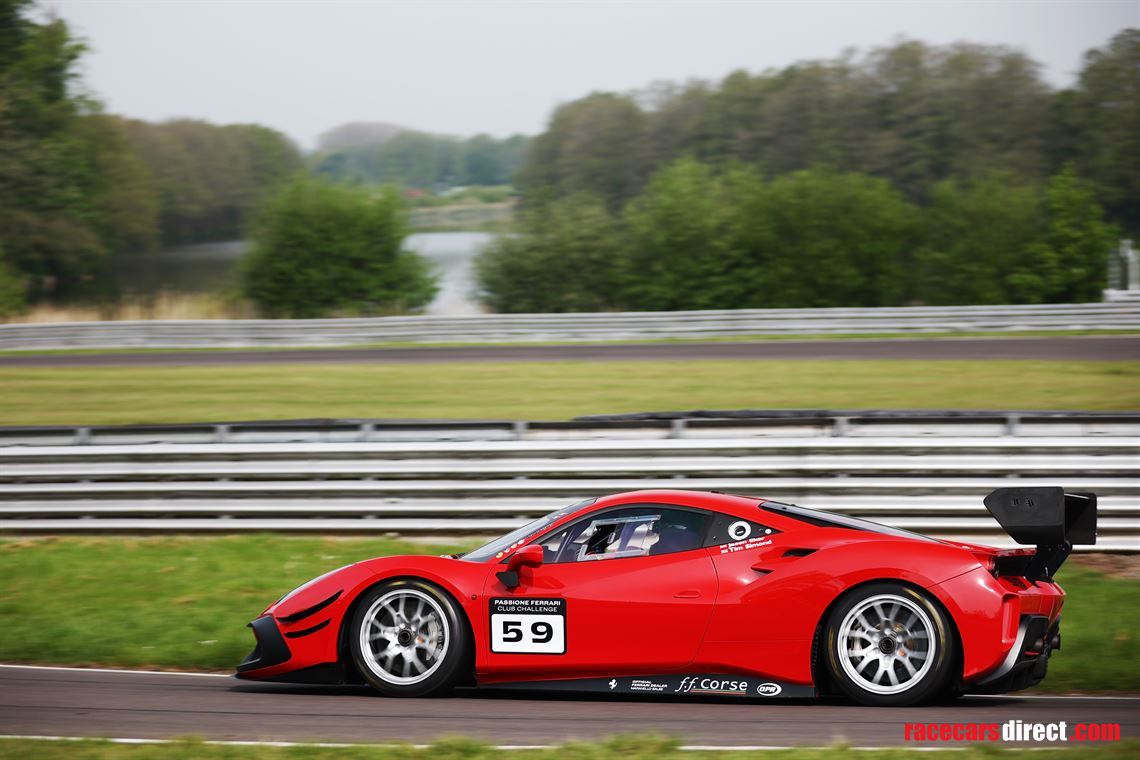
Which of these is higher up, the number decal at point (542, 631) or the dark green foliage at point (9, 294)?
the dark green foliage at point (9, 294)

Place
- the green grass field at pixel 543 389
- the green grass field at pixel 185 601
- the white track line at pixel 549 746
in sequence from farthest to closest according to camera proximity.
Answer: the green grass field at pixel 543 389 < the green grass field at pixel 185 601 < the white track line at pixel 549 746

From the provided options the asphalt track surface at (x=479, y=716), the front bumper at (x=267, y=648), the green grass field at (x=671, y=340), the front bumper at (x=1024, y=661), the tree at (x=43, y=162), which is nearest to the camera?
the asphalt track surface at (x=479, y=716)

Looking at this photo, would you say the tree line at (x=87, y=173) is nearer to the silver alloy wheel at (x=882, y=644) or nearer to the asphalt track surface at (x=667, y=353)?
the asphalt track surface at (x=667, y=353)

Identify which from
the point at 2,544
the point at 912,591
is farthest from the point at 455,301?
the point at 912,591

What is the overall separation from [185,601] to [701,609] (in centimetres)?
446

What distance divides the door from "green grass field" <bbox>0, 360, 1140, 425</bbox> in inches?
340

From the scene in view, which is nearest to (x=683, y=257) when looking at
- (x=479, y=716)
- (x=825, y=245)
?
(x=825, y=245)

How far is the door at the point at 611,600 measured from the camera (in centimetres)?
571

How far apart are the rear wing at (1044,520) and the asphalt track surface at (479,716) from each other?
728 millimetres

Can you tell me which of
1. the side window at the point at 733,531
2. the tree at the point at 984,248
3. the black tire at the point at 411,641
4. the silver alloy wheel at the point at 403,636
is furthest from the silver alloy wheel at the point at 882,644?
the tree at the point at 984,248

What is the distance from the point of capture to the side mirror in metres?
5.82

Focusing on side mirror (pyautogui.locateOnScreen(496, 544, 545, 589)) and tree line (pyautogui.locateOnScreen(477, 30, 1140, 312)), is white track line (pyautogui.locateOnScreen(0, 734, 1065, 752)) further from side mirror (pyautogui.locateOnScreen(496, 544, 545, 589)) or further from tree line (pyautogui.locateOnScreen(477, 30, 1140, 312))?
tree line (pyautogui.locateOnScreen(477, 30, 1140, 312))

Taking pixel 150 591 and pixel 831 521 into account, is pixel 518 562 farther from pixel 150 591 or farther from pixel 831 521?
pixel 150 591

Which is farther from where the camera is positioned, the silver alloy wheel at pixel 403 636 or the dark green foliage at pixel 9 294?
the dark green foliage at pixel 9 294
